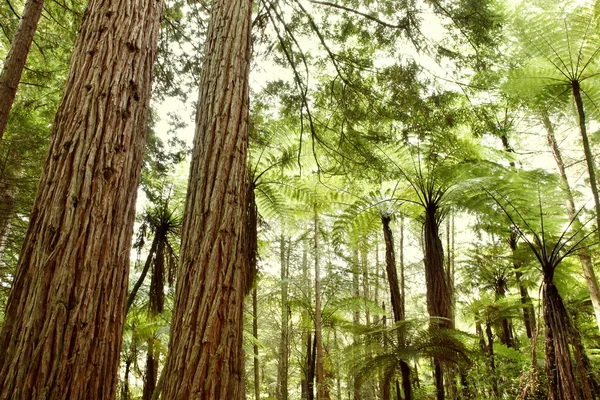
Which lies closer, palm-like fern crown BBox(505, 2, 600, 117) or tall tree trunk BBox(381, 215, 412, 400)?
palm-like fern crown BBox(505, 2, 600, 117)

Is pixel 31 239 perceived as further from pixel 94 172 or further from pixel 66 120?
pixel 66 120

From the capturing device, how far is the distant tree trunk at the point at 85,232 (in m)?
1.37

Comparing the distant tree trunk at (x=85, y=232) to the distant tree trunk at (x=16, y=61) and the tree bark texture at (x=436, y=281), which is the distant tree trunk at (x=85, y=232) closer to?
the distant tree trunk at (x=16, y=61)

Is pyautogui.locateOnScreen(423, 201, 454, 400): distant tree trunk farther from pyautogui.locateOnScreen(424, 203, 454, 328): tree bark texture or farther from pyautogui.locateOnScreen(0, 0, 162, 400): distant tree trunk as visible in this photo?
pyautogui.locateOnScreen(0, 0, 162, 400): distant tree trunk

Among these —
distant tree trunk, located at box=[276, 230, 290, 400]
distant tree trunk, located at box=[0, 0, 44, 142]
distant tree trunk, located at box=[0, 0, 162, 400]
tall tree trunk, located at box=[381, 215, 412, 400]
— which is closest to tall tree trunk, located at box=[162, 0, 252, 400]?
distant tree trunk, located at box=[0, 0, 162, 400]

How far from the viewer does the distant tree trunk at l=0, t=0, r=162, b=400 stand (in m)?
1.37

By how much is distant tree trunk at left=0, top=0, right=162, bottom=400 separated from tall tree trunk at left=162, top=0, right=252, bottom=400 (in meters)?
0.28

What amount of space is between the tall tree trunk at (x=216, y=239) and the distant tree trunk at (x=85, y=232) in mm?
283

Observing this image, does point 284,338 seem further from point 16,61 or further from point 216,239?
point 216,239

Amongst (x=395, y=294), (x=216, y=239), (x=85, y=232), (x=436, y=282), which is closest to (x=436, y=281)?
(x=436, y=282)

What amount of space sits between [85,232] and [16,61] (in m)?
2.78

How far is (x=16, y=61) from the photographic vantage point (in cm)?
327

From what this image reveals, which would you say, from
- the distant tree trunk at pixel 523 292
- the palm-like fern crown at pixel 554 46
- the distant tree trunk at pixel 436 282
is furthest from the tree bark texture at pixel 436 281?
the distant tree trunk at pixel 523 292

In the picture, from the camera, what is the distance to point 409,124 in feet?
12.7
